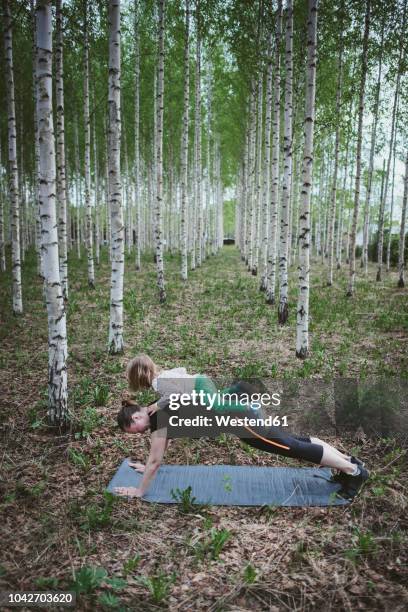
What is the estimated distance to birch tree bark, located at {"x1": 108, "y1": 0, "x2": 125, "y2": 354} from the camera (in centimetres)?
686

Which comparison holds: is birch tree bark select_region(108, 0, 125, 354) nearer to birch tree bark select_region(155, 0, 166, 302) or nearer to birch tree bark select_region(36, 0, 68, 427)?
birch tree bark select_region(36, 0, 68, 427)

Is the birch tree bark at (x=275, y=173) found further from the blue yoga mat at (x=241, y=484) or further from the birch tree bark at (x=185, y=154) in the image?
the blue yoga mat at (x=241, y=484)

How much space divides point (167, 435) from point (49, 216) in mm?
3040

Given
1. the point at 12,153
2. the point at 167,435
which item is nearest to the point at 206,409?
the point at 167,435

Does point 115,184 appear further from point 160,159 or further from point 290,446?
point 290,446

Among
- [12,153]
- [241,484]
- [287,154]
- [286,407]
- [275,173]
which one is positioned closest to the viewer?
[241,484]

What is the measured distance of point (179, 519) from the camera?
3.63 meters

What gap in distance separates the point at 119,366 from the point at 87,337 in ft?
6.53

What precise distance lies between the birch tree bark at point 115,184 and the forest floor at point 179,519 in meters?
0.72

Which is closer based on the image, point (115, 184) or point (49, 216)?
point (49, 216)

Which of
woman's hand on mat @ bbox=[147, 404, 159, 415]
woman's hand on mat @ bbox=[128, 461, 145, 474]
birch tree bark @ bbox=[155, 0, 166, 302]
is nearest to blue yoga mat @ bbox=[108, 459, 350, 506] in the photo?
woman's hand on mat @ bbox=[128, 461, 145, 474]

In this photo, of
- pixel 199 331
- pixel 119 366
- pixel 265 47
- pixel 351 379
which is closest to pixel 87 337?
pixel 119 366

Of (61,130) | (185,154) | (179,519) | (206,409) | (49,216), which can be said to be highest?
(185,154)

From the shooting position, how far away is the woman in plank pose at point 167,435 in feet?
12.2
